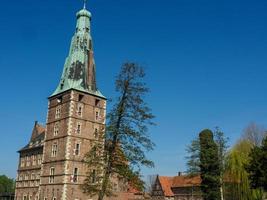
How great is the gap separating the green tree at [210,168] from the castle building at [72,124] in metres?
17.6

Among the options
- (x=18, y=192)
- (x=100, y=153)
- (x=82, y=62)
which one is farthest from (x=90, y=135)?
(x=100, y=153)

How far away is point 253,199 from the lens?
49062 millimetres

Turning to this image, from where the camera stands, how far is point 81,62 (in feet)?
201

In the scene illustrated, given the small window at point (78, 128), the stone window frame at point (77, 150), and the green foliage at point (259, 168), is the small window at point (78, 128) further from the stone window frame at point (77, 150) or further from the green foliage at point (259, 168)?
the green foliage at point (259, 168)

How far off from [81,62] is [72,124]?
11759 mm

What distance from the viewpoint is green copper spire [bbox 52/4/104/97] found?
59.6 m

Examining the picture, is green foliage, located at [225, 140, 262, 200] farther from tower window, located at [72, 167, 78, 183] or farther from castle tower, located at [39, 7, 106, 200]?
tower window, located at [72, 167, 78, 183]

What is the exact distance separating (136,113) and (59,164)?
30.0 m

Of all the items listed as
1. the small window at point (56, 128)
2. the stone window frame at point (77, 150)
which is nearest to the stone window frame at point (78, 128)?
the stone window frame at point (77, 150)

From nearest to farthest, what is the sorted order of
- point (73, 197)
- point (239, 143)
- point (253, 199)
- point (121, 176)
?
point (121, 176), point (253, 199), point (73, 197), point (239, 143)

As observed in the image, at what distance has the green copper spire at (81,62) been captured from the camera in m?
59.6

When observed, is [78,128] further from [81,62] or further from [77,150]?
[81,62]

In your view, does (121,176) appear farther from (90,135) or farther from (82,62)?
(82,62)

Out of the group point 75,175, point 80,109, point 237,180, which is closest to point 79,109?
point 80,109
